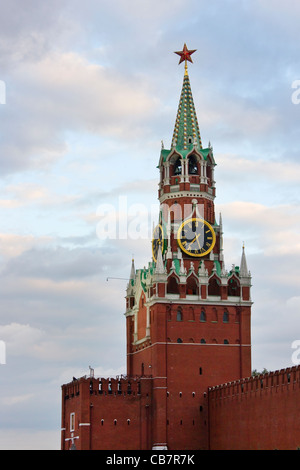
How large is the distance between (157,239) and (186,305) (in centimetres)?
1083

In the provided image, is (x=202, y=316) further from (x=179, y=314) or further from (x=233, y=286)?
(x=233, y=286)

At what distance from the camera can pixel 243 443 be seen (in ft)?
366

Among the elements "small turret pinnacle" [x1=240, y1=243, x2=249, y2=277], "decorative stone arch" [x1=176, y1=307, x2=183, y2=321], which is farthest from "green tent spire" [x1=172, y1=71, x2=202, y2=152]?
"decorative stone arch" [x1=176, y1=307, x2=183, y2=321]

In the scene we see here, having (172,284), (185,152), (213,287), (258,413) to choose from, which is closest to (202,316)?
(213,287)

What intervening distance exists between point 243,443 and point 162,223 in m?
31.2

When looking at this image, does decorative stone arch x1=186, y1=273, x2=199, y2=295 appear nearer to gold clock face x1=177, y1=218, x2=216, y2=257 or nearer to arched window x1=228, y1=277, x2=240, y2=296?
gold clock face x1=177, y1=218, x2=216, y2=257

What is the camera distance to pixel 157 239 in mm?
130750

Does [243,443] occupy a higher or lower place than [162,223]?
lower

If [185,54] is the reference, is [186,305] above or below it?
below

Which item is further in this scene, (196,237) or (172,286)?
(196,237)

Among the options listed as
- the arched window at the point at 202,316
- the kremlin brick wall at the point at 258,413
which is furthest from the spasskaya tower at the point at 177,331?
the kremlin brick wall at the point at 258,413
